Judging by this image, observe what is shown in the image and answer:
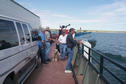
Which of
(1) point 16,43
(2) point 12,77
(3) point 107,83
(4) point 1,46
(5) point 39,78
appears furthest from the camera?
(5) point 39,78

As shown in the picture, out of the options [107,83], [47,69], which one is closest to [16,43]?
[107,83]

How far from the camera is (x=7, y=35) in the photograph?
3.16m

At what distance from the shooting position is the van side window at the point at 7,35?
9.47 ft

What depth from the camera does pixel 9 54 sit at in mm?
2990

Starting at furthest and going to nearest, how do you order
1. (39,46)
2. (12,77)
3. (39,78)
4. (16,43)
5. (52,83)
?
(39,46) < (39,78) < (52,83) < (16,43) < (12,77)

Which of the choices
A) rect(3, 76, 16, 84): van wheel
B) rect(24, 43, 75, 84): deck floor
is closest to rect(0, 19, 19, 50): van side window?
rect(3, 76, 16, 84): van wheel

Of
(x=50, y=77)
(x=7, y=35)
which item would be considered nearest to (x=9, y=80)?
(x=7, y=35)

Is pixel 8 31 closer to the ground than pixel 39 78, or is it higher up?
higher up

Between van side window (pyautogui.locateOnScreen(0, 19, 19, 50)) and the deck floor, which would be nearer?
van side window (pyautogui.locateOnScreen(0, 19, 19, 50))

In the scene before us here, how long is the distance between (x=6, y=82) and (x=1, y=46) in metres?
0.82

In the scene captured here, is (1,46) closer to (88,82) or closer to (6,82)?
(6,82)

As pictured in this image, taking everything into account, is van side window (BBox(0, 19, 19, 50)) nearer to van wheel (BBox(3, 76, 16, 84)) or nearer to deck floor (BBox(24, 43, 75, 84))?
van wheel (BBox(3, 76, 16, 84))

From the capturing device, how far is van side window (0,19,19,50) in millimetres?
2887

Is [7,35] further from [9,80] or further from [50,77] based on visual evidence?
[50,77]
